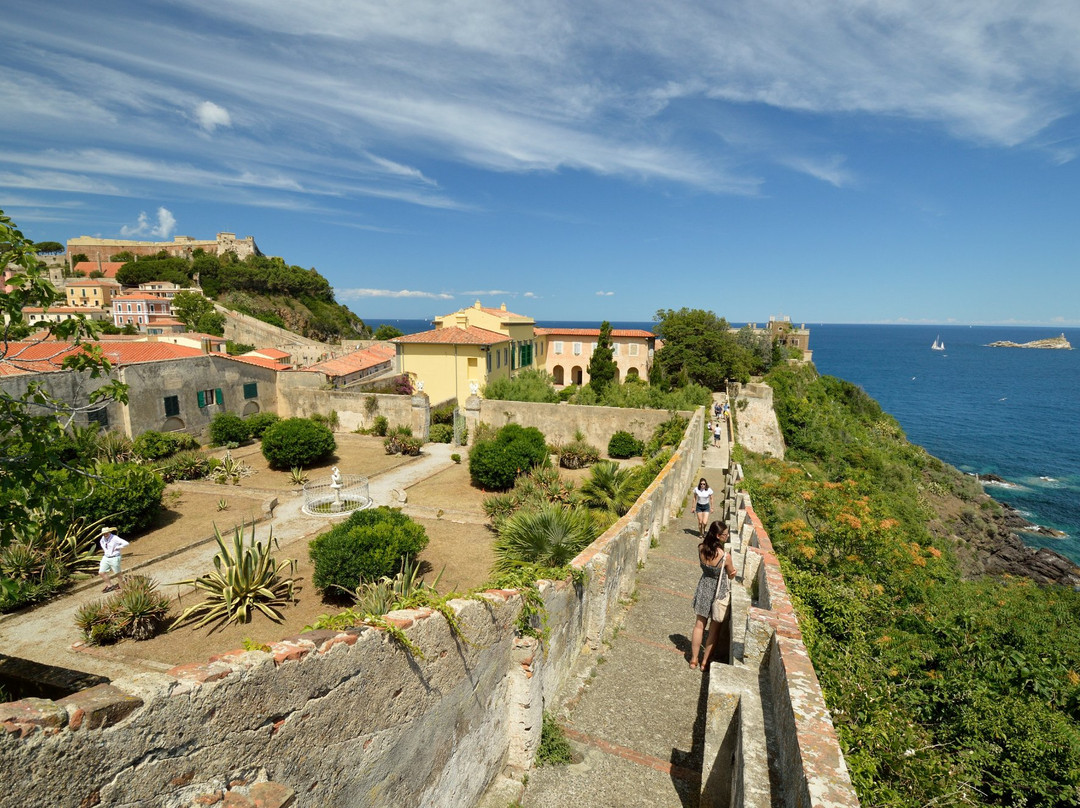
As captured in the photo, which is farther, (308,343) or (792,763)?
(308,343)

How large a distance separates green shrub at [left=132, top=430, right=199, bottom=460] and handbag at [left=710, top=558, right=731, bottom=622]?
20237 mm

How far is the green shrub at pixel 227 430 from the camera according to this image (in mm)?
23188

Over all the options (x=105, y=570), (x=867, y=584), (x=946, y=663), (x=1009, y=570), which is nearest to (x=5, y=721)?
(x=946, y=663)

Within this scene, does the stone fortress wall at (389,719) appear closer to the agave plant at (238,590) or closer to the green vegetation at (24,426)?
the green vegetation at (24,426)

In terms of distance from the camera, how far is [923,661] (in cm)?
686

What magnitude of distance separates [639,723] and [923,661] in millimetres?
3741

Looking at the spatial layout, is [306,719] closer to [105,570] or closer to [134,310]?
[105,570]

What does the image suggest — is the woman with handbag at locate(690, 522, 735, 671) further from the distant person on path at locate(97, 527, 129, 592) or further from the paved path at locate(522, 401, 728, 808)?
the distant person on path at locate(97, 527, 129, 592)

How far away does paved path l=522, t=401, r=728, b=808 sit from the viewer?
→ 5410mm

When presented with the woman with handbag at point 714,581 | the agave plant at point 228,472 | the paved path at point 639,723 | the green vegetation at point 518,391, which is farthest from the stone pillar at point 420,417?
the woman with handbag at point 714,581

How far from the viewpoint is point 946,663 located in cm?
682

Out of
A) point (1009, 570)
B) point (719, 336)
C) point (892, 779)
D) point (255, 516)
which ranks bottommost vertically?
point (1009, 570)

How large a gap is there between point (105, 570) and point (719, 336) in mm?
38655

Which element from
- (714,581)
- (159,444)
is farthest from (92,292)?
(714,581)
